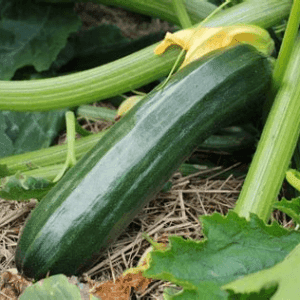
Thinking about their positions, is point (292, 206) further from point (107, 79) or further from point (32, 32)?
point (32, 32)

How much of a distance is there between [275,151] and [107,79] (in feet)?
1.83

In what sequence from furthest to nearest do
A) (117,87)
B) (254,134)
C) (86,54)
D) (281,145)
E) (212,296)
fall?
(86,54), (254,134), (117,87), (281,145), (212,296)

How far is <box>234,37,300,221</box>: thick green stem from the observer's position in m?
1.34

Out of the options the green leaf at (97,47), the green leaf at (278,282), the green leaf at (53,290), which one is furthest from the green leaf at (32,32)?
the green leaf at (278,282)

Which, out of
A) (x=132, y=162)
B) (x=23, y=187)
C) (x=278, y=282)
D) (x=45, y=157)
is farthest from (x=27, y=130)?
(x=278, y=282)

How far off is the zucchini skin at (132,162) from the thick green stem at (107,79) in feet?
0.60

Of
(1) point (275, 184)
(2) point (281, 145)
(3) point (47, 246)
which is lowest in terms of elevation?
(3) point (47, 246)

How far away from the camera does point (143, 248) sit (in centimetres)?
145

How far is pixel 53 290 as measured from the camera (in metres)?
1.15

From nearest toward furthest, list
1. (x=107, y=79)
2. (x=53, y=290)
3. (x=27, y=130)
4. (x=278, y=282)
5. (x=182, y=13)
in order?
(x=278, y=282)
(x=53, y=290)
(x=107, y=79)
(x=182, y=13)
(x=27, y=130)

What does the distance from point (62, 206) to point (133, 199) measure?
0.18 metres

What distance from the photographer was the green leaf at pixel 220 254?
0.93 metres

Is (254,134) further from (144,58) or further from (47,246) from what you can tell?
(47,246)

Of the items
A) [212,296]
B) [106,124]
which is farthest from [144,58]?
[212,296]
